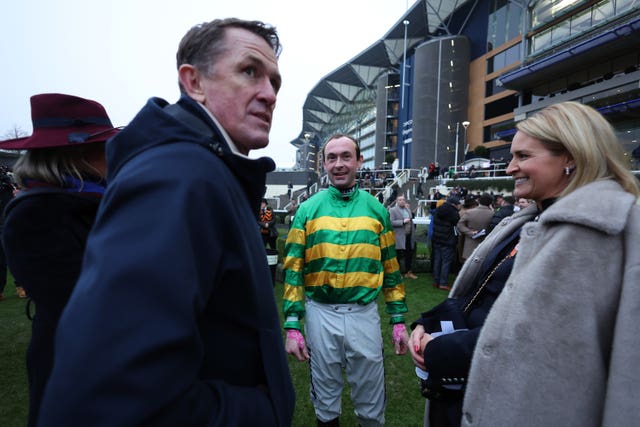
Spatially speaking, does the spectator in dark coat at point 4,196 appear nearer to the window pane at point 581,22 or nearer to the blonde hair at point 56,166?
the blonde hair at point 56,166

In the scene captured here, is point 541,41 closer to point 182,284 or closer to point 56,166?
point 56,166

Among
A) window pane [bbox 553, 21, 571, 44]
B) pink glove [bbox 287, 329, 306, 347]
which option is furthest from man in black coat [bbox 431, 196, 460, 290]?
window pane [bbox 553, 21, 571, 44]

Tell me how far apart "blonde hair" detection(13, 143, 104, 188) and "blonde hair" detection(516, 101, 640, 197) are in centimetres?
213

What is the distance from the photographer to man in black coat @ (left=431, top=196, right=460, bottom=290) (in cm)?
814

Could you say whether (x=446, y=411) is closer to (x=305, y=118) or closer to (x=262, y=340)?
(x=262, y=340)

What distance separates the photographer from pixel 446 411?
1.79m

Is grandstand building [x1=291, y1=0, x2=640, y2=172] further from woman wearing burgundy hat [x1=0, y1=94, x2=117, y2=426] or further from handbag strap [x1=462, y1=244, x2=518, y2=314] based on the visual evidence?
woman wearing burgundy hat [x1=0, y1=94, x2=117, y2=426]

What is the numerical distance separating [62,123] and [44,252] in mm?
705

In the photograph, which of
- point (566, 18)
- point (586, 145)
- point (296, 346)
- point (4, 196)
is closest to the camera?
point (586, 145)

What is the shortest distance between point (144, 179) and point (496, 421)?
4.79 ft

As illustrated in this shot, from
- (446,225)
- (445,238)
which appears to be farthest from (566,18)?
(445,238)

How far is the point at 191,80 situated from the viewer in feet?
3.94

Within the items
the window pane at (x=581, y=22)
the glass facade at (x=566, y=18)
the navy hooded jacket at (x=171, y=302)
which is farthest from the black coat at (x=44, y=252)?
the window pane at (x=581, y=22)

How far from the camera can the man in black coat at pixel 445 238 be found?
814 cm
